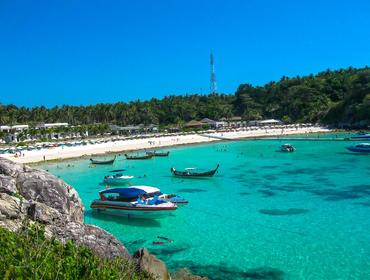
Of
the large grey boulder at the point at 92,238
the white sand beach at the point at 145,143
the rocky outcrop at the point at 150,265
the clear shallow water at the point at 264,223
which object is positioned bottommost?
the clear shallow water at the point at 264,223

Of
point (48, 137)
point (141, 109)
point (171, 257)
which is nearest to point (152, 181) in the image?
point (171, 257)

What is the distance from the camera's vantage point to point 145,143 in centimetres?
7662

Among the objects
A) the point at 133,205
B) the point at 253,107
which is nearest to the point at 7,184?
the point at 133,205

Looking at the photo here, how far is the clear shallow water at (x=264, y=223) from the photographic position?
15.8m

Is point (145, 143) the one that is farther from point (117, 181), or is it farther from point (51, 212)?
point (51, 212)

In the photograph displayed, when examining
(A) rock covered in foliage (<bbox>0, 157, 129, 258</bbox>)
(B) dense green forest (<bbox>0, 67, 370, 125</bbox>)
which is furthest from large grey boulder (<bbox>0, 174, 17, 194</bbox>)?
(B) dense green forest (<bbox>0, 67, 370, 125</bbox>)

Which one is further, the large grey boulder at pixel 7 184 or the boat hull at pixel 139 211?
the boat hull at pixel 139 211

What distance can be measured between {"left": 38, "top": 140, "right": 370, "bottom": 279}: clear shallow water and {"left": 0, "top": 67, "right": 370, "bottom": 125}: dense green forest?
60250 mm

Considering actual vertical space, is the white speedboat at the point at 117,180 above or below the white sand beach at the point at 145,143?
below

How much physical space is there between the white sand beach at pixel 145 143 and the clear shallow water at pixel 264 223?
16.8 metres

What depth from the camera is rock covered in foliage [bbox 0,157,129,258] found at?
40.7 ft

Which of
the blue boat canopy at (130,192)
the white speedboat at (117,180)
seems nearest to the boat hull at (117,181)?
the white speedboat at (117,180)

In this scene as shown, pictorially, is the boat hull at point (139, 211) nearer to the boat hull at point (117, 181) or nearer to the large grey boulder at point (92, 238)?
the large grey boulder at point (92, 238)

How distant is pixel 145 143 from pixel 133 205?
5340 centimetres
